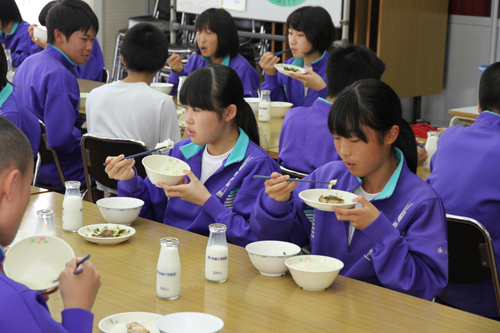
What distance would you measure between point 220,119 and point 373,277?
80 centimetres

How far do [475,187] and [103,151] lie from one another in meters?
1.62

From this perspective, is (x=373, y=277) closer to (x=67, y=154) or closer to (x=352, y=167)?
(x=352, y=167)

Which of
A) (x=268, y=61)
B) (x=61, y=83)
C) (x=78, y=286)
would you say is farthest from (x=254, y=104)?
(x=78, y=286)

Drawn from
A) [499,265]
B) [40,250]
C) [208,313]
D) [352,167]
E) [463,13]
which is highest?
[463,13]

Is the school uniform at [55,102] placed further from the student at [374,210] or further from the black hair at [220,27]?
the student at [374,210]

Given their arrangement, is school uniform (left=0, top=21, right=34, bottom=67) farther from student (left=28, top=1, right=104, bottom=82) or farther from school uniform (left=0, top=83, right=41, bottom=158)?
school uniform (left=0, top=83, right=41, bottom=158)

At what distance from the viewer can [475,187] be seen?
202 cm

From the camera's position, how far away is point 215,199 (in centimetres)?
192

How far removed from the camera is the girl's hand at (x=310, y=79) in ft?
11.6

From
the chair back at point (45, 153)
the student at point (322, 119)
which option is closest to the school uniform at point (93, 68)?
the chair back at point (45, 153)

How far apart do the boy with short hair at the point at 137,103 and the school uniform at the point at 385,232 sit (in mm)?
1205

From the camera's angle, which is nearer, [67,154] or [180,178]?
[180,178]

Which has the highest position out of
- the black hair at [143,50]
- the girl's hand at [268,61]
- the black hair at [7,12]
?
the black hair at [7,12]

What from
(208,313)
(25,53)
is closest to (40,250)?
(208,313)
